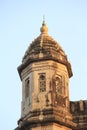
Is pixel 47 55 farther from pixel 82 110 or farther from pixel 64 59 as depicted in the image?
pixel 82 110

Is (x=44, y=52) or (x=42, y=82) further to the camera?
(x=44, y=52)

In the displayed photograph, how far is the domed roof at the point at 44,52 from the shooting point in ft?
71.8

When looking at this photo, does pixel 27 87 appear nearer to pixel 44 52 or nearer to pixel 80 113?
pixel 44 52

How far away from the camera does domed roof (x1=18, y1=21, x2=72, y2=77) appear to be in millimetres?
21891

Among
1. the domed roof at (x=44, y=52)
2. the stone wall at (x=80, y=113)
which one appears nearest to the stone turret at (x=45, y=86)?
the domed roof at (x=44, y=52)

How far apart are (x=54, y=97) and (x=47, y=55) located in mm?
2026

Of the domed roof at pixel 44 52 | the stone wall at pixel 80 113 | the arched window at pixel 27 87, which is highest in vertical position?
the domed roof at pixel 44 52

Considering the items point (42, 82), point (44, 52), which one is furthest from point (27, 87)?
point (44, 52)

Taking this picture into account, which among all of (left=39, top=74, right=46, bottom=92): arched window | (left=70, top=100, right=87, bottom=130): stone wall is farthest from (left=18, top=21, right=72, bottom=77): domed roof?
(left=70, top=100, right=87, bottom=130): stone wall

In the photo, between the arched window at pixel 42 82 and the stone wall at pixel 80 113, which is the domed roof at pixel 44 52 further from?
the stone wall at pixel 80 113

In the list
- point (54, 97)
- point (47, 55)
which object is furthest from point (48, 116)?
point (47, 55)

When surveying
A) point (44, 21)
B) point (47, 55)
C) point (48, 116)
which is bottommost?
point (48, 116)

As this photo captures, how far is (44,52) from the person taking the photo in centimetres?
2211

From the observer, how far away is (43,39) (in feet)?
75.0
